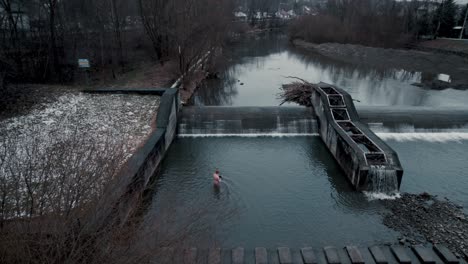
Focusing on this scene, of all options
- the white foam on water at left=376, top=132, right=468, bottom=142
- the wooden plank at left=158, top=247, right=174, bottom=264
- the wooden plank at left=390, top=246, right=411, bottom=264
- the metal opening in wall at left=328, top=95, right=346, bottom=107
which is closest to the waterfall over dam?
the white foam on water at left=376, top=132, right=468, bottom=142

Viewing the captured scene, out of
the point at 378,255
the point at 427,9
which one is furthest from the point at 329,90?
the point at 427,9

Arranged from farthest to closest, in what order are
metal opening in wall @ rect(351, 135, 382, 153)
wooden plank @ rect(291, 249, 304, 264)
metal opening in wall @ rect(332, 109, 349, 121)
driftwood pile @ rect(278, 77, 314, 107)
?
driftwood pile @ rect(278, 77, 314, 107)
metal opening in wall @ rect(332, 109, 349, 121)
metal opening in wall @ rect(351, 135, 382, 153)
wooden plank @ rect(291, 249, 304, 264)

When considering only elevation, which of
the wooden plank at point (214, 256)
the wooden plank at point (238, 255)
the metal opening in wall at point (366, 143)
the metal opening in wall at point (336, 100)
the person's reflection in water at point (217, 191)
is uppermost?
the metal opening in wall at point (336, 100)

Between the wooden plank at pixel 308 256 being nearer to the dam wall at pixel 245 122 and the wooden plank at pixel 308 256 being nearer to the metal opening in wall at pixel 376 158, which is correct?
the metal opening in wall at pixel 376 158

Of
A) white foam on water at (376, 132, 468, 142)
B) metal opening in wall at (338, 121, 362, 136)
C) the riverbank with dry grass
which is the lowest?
white foam on water at (376, 132, 468, 142)

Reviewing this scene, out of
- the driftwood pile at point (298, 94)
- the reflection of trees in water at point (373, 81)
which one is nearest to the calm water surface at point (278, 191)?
the driftwood pile at point (298, 94)

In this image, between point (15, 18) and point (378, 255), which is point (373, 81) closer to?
point (378, 255)

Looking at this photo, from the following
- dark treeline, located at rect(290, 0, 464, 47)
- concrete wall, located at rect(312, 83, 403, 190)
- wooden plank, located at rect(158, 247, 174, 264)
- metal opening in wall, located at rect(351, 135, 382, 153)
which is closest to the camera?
wooden plank, located at rect(158, 247, 174, 264)

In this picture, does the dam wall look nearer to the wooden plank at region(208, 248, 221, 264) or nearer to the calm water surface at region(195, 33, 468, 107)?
the calm water surface at region(195, 33, 468, 107)
